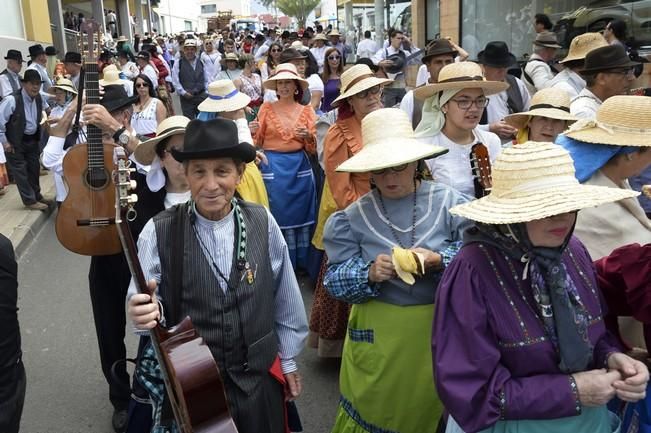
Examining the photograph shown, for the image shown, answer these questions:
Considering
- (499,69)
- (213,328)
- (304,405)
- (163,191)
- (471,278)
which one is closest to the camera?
(471,278)

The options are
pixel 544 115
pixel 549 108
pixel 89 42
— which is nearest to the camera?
pixel 89 42

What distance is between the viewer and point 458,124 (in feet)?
11.7

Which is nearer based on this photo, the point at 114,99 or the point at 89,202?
the point at 89,202

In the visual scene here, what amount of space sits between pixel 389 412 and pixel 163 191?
5.96ft

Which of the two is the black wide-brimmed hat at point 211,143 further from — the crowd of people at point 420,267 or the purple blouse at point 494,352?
the purple blouse at point 494,352

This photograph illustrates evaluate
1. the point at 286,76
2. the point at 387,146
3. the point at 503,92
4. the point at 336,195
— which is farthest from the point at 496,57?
the point at 387,146

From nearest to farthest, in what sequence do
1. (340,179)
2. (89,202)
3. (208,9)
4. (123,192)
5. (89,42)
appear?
1. (123,192)
2. (89,202)
3. (89,42)
4. (340,179)
5. (208,9)

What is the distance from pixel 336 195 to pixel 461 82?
1128 millimetres

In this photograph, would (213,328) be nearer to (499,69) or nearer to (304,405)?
(304,405)

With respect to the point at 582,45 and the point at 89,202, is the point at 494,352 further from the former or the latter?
the point at 582,45

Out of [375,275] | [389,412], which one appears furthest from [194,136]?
[389,412]

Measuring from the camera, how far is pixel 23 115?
28.4 feet

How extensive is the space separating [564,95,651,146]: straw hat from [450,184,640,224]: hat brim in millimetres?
711

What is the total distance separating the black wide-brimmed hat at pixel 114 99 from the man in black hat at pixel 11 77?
7.16 m
